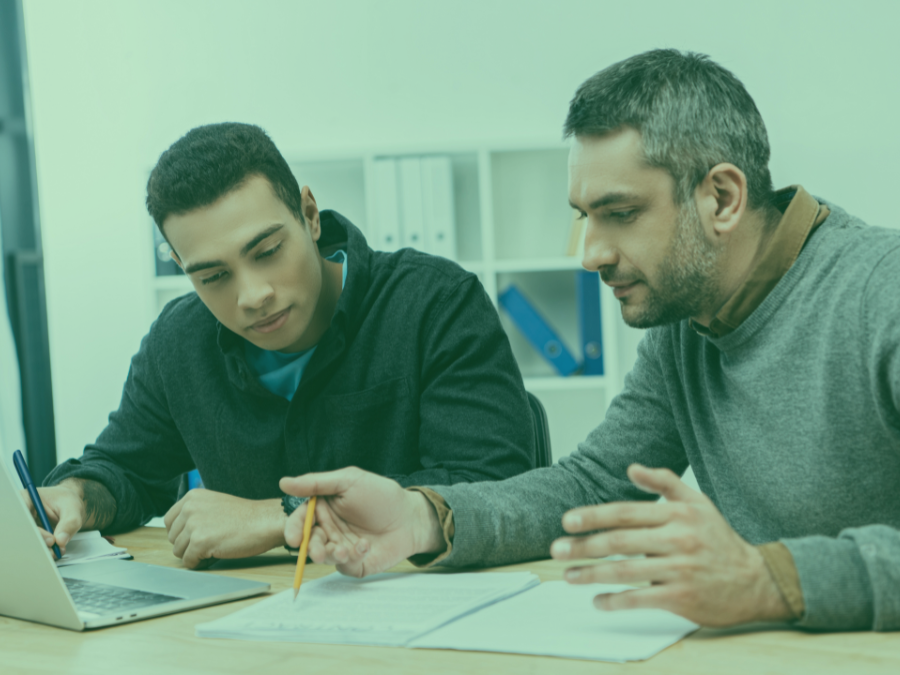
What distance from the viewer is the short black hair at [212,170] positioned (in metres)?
1.40

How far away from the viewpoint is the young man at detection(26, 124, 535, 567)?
4.59ft

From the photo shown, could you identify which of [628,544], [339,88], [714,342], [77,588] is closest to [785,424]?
[714,342]

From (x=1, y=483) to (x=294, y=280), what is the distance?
63cm

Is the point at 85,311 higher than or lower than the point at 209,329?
lower

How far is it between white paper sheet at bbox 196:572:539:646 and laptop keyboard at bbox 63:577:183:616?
0.13 metres

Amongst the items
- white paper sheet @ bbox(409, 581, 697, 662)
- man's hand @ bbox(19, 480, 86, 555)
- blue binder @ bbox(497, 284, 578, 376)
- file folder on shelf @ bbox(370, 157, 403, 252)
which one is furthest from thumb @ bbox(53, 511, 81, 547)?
blue binder @ bbox(497, 284, 578, 376)

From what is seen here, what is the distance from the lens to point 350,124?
3301mm

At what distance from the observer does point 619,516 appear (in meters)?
0.78

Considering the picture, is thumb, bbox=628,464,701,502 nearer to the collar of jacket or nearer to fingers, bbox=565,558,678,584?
fingers, bbox=565,558,678,584

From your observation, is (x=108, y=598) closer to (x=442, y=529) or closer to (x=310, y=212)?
(x=442, y=529)

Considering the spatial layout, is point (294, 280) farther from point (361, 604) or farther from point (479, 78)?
point (479, 78)

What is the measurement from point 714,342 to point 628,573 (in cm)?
47

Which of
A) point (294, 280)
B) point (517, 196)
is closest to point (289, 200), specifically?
point (294, 280)

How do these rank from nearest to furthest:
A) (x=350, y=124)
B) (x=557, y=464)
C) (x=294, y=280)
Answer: (x=557, y=464) < (x=294, y=280) < (x=350, y=124)
